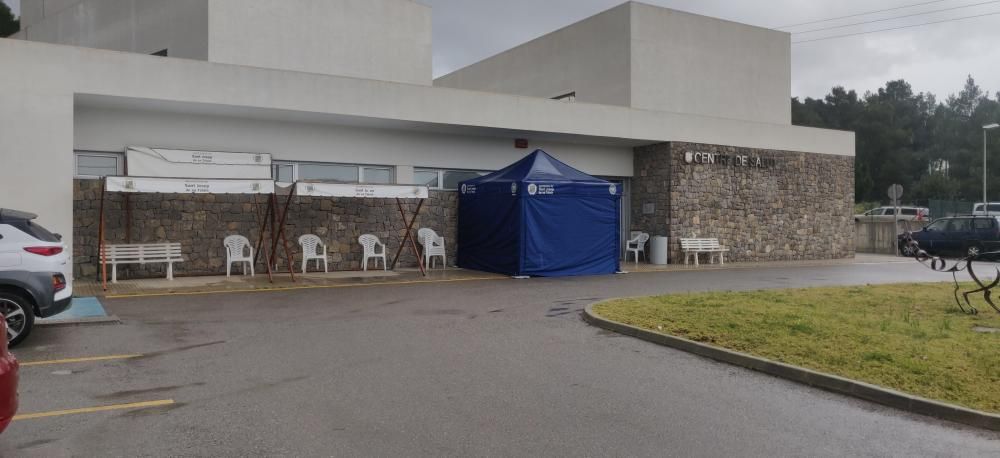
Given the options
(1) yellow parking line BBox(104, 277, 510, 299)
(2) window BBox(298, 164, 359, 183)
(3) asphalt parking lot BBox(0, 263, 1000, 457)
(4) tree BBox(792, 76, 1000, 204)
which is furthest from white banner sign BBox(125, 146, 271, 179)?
(4) tree BBox(792, 76, 1000, 204)

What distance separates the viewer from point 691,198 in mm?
21969

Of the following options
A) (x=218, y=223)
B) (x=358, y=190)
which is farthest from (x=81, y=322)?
(x=218, y=223)

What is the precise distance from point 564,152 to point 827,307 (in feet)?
39.0

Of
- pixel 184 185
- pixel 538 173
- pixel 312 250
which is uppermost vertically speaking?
pixel 538 173

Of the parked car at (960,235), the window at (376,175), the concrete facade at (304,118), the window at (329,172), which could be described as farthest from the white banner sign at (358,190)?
the parked car at (960,235)

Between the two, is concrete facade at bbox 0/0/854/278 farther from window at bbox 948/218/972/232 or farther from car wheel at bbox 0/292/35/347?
car wheel at bbox 0/292/35/347

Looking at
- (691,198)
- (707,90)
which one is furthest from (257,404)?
(707,90)

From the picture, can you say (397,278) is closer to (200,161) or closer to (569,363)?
(200,161)

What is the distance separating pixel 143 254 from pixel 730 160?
16746 mm

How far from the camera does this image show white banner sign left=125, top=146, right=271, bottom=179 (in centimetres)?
1527

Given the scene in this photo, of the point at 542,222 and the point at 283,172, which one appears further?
the point at 283,172

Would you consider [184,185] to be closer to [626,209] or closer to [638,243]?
[638,243]

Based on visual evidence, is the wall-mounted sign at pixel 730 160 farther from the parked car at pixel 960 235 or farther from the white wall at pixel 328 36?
the white wall at pixel 328 36

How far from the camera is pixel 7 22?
40156 millimetres
